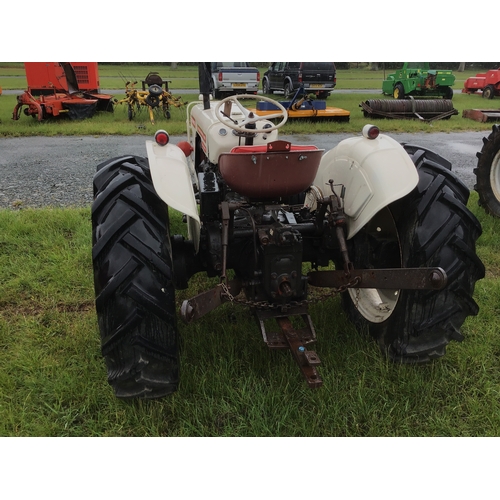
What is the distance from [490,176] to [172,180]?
3.71 m

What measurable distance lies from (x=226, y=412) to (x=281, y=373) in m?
0.35

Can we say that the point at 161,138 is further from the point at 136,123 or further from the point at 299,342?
the point at 136,123

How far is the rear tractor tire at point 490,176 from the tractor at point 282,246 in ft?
8.37

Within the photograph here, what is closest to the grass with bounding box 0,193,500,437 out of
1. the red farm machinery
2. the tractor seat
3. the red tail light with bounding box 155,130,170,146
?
the tractor seat

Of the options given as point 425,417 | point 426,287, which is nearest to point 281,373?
point 425,417

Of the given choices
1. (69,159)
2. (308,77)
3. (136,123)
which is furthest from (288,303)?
(308,77)

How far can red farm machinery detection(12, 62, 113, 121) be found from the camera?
10.1m

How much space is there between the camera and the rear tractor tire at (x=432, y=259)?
2.10 metres

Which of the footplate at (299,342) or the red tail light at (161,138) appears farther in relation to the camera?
the red tail light at (161,138)

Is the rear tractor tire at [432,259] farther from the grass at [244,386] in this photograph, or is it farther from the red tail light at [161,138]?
the red tail light at [161,138]

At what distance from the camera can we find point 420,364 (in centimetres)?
235

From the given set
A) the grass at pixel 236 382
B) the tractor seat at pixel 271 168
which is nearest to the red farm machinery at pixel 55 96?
the grass at pixel 236 382

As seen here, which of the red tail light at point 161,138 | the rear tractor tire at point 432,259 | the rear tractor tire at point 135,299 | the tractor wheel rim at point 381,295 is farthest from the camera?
the tractor wheel rim at point 381,295

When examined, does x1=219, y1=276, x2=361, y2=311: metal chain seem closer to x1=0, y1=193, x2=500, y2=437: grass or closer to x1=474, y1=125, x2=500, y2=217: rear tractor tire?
x1=0, y1=193, x2=500, y2=437: grass
